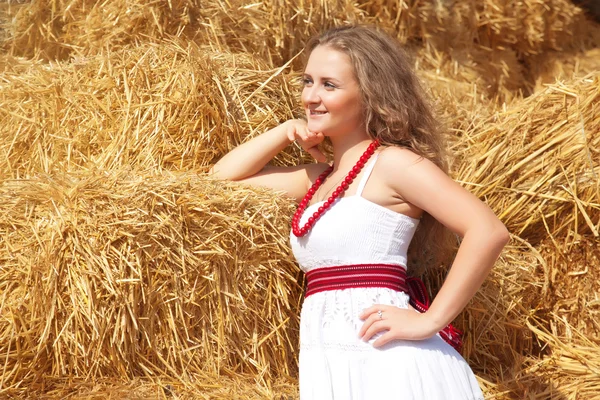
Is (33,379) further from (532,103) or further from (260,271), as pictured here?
(532,103)

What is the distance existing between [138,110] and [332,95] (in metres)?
0.69

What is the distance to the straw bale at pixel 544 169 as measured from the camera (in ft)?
8.57

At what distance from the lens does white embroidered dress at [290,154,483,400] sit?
6.33 feet

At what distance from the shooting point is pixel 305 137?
2.31 meters

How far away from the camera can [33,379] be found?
84.1 inches

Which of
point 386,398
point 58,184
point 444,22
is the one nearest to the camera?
point 386,398

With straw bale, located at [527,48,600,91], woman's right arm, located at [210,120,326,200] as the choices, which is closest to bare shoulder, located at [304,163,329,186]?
woman's right arm, located at [210,120,326,200]

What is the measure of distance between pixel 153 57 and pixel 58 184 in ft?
2.05

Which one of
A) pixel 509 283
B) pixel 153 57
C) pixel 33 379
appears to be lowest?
pixel 33 379

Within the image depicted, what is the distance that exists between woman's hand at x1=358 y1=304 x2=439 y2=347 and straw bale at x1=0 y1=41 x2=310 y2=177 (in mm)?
789

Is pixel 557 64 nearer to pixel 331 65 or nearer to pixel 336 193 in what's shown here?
pixel 331 65

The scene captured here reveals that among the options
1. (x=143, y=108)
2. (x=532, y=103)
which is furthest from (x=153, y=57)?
(x=532, y=103)

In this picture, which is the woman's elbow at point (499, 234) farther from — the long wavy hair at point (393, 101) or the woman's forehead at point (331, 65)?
the woman's forehead at point (331, 65)

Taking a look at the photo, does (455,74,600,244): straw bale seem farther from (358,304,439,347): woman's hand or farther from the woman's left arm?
(358,304,439,347): woman's hand
